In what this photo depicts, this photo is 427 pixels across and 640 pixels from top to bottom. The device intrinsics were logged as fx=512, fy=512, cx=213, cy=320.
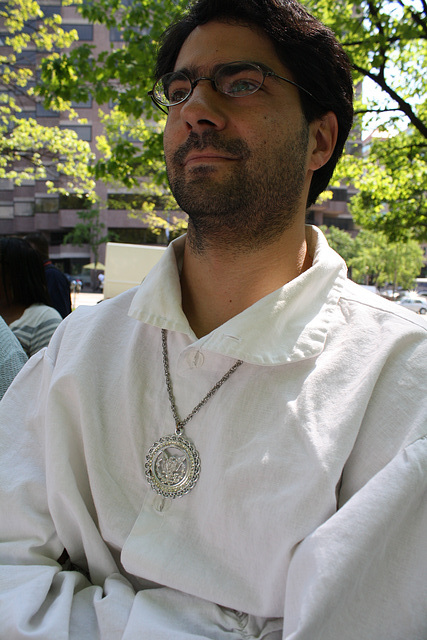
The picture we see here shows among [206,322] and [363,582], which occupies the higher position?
[206,322]

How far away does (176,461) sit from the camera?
4.19 ft

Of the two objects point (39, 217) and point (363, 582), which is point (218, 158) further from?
point (39, 217)

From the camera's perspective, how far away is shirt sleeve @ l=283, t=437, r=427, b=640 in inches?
37.9

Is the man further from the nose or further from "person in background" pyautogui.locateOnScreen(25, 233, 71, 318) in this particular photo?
"person in background" pyautogui.locateOnScreen(25, 233, 71, 318)

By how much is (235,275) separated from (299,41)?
2.44 ft

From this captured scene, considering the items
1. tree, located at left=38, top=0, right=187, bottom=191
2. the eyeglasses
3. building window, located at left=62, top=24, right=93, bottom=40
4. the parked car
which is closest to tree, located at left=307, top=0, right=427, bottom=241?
tree, located at left=38, top=0, right=187, bottom=191

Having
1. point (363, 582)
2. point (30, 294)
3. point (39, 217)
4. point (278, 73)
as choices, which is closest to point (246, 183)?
point (278, 73)

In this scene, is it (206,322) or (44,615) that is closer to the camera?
(44,615)

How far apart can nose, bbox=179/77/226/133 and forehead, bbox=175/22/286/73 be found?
0.27ft

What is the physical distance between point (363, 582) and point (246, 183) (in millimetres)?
993

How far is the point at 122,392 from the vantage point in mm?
1407

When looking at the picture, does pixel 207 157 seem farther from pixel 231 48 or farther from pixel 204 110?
pixel 231 48

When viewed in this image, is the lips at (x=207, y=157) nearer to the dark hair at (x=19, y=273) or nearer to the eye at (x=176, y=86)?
the eye at (x=176, y=86)

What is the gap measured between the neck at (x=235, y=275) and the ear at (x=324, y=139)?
0.26m
